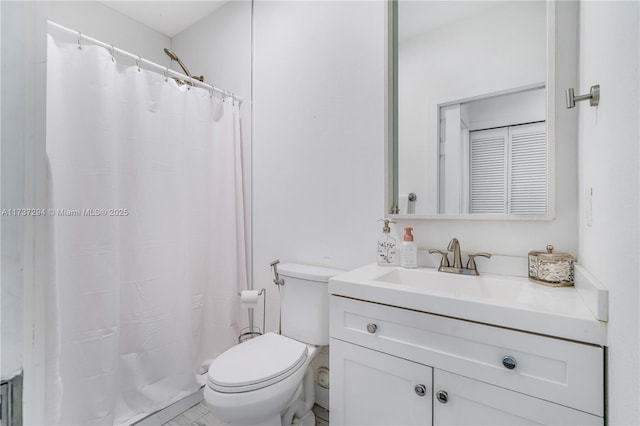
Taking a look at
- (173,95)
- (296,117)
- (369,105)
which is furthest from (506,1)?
(173,95)

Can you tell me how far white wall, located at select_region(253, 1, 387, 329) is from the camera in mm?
1505

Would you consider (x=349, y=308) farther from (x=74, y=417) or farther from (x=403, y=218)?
(x=74, y=417)

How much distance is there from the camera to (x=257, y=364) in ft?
4.06

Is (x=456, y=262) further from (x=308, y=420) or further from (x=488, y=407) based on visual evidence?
(x=308, y=420)

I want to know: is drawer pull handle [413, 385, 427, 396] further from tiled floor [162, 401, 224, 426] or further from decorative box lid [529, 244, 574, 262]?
tiled floor [162, 401, 224, 426]

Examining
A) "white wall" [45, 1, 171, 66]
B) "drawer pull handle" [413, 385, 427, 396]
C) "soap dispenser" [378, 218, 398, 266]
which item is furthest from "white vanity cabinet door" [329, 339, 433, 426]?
"white wall" [45, 1, 171, 66]

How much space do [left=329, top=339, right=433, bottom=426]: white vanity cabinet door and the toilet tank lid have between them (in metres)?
0.36

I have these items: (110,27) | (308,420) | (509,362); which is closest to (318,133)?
(509,362)

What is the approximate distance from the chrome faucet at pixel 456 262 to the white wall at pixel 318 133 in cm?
34

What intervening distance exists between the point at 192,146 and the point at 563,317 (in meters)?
1.84

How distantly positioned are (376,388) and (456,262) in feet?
1.89

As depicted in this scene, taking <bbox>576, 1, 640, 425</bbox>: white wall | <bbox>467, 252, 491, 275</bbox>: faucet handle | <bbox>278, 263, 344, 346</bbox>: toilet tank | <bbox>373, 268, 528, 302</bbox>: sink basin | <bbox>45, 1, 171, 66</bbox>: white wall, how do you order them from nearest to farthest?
<bbox>576, 1, 640, 425</bbox>: white wall
<bbox>373, 268, 528, 302</bbox>: sink basin
<bbox>467, 252, 491, 275</bbox>: faucet handle
<bbox>278, 263, 344, 346</bbox>: toilet tank
<bbox>45, 1, 171, 66</bbox>: white wall

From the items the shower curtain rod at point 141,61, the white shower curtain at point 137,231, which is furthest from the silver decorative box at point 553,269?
the shower curtain rod at point 141,61

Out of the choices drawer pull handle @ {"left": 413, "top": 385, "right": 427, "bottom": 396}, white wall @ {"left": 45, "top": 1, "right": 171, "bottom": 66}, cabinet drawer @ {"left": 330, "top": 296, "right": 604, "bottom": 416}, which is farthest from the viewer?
white wall @ {"left": 45, "top": 1, "right": 171, "bottom": 66}
